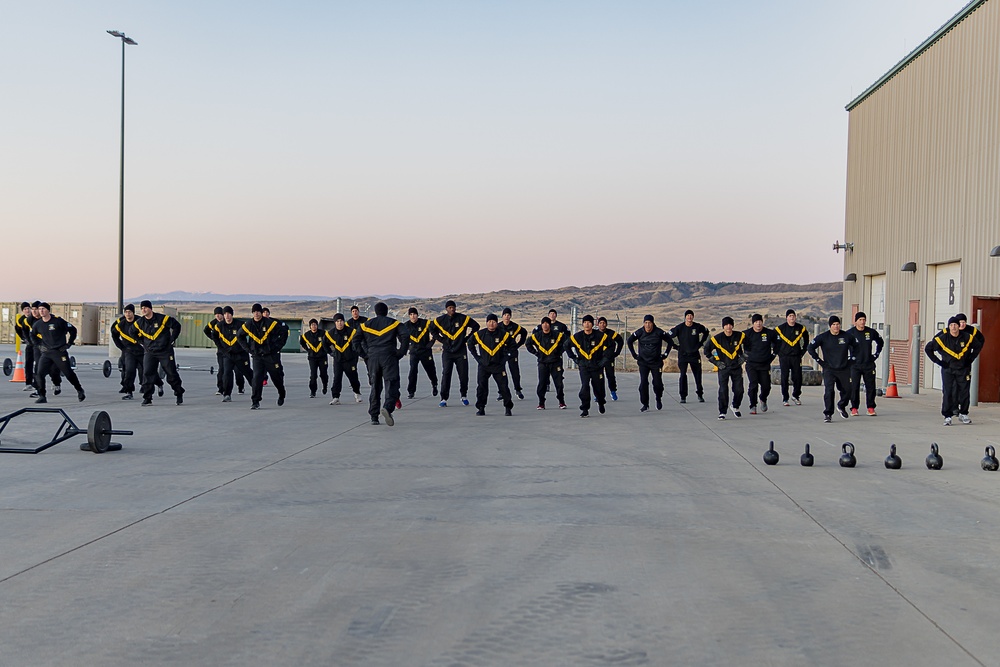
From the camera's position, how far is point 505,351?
16938mm

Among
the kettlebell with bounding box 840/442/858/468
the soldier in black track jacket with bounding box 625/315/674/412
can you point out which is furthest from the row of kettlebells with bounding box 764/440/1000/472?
the soldier in black track jacket with bounding box 625/315/674/412

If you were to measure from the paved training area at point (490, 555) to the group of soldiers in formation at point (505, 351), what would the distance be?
11.9 feet

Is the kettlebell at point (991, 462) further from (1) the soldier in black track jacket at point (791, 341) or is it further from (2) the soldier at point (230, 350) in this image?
(2) the soldier at point (230, 350)

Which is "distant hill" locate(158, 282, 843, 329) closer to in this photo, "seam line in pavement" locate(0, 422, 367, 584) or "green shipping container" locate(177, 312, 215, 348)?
"green shipping container" locate(177, 312, 215, 348)

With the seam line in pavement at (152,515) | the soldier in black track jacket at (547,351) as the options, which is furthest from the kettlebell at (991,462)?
the soldier in black track jacket at (547,351)

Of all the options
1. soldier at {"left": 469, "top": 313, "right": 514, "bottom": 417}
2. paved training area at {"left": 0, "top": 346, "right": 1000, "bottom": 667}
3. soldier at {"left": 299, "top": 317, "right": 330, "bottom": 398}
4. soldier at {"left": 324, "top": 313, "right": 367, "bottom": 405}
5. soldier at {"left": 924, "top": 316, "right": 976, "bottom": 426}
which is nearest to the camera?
paved training area at {"left": 0, "top": 346, "right": 1000, "bottom": 667}

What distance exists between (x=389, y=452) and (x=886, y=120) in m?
21.0

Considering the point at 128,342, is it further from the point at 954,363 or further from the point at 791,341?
the point at 954,363

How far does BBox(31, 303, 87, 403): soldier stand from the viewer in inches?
685

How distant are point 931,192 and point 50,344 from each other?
2032 cm

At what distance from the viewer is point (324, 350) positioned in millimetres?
20625

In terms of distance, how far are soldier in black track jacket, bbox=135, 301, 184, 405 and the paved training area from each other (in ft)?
15.5

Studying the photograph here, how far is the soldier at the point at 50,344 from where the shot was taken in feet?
57.1

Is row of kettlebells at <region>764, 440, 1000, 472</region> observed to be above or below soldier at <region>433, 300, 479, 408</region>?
below
